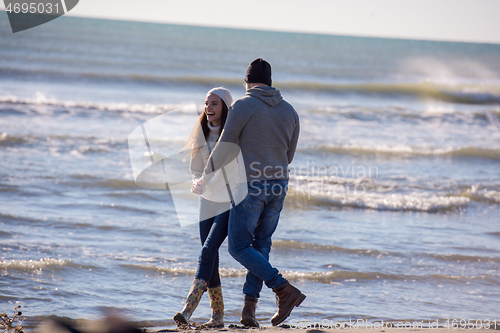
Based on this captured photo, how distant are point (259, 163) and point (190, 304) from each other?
109 centimetres

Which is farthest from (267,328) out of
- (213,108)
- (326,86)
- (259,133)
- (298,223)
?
(326,86)

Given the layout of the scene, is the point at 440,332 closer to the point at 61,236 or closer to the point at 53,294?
the point at 53,294

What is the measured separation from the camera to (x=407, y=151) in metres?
12.2

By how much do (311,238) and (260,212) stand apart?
3.10 m

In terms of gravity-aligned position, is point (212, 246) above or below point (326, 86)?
below

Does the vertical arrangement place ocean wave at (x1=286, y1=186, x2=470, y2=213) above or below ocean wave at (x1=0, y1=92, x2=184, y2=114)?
below

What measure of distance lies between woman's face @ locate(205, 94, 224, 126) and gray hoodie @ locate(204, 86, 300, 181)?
267 mm

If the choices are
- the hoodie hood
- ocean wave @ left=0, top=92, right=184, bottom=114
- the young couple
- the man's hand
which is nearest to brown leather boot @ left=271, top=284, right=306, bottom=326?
the young couple

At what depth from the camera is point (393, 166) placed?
10.9 metres

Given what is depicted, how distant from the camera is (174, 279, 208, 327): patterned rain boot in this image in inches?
128

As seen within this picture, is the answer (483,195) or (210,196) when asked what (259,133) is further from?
(483,195)

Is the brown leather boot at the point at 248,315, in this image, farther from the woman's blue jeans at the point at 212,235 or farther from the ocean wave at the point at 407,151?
the ocean wave at the point at 407,151

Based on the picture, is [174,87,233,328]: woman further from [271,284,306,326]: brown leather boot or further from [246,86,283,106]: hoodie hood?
[271,284,306,326]: brown leather boot

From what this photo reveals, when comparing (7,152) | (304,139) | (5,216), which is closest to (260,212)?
(5,216)
